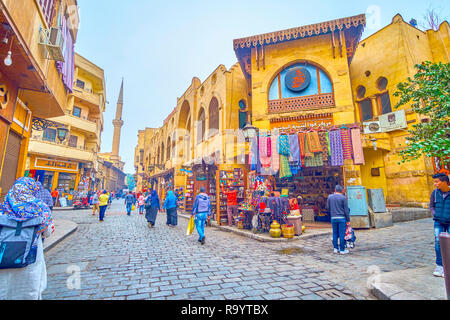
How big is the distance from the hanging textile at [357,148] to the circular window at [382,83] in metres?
7.39

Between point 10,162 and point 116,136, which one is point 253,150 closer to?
point 10,162

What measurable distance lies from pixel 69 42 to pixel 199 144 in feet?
35.3

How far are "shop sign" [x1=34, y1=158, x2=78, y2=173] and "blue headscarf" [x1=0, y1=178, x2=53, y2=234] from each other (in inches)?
894

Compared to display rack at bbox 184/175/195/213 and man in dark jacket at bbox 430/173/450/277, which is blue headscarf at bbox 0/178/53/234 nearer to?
man in dark jacket at bbox 430/173/450/277

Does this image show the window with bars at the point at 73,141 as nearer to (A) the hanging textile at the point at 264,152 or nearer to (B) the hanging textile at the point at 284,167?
(A) the hanging textile at the point at 264,152

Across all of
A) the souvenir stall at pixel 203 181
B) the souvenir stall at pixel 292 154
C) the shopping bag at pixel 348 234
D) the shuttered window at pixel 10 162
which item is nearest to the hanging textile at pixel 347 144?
the souvenir stall at pixel 292 154

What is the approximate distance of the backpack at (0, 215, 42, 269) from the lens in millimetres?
2498

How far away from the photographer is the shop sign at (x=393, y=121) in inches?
508

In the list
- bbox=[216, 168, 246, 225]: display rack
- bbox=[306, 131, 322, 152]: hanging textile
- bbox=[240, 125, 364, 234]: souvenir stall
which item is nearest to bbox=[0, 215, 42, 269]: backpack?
bbox=[240, 125, 364, 234]: souvenir stall

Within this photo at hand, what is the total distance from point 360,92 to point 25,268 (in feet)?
60.6

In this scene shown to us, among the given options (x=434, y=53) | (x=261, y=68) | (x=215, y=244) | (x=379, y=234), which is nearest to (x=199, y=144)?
(x=261, y=68)

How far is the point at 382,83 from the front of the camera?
14.5 metres
